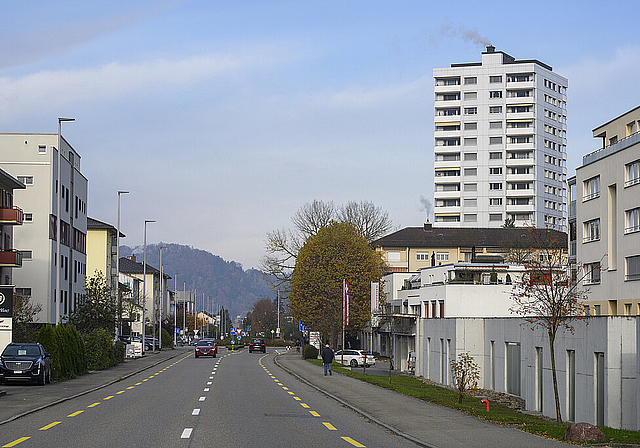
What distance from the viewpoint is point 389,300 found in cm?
8256

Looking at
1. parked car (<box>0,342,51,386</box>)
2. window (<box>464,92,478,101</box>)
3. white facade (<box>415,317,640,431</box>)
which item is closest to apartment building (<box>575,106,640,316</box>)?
white facade (<box>415,317,640,431</box>)

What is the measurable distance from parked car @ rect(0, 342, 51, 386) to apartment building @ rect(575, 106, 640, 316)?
35095 millimetres

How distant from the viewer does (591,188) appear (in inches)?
2434

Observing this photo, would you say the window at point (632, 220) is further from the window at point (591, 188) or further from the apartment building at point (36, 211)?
the apartment building at point (36, 211)

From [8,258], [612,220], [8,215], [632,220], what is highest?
[612,220]

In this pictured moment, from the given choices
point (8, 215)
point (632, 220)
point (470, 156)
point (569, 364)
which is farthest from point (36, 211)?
point (470, 156)

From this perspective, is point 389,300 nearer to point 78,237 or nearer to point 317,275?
point 317,275

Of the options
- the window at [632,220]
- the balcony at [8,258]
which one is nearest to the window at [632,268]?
the window at [632,220]

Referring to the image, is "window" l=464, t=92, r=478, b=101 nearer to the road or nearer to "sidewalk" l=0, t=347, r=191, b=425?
"sidewalk" l=0, t=347, r=191, b=425

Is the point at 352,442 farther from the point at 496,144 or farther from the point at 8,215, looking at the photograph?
the point at 496,144

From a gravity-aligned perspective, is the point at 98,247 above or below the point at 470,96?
below

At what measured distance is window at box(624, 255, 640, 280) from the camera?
2159 inches

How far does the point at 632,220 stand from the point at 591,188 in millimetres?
6671

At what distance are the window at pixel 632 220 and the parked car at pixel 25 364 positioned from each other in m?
39.4
